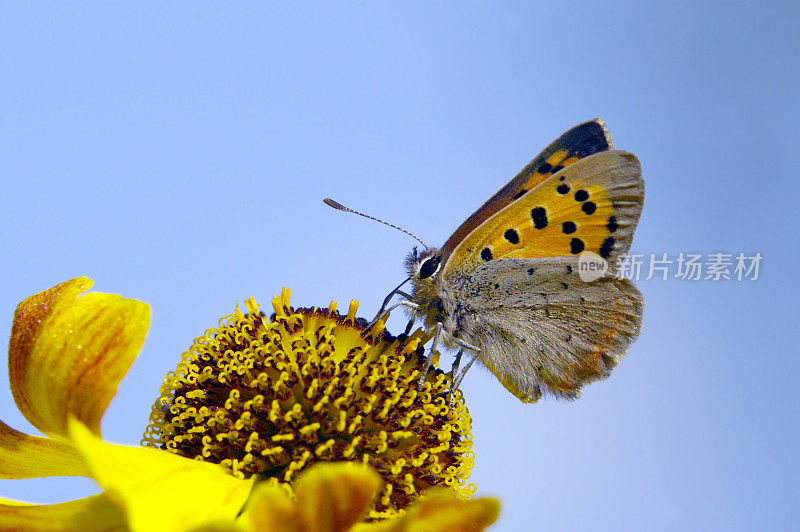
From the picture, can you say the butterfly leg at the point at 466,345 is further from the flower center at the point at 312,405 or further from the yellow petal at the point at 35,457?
the yellow petal at the point at 35,457

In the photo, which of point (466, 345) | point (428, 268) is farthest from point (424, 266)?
point (466, 345)

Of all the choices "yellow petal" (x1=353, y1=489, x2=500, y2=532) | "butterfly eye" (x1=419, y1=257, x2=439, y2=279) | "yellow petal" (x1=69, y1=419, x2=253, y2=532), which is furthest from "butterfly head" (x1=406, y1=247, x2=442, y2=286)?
"yellow petal" (x1=353, y1=489, x2=500, y2=532)

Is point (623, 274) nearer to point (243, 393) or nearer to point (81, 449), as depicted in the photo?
point (243, 393)

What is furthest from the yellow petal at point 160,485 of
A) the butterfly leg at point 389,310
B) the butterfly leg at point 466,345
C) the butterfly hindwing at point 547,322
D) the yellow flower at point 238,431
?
the butterfly hindwing at point 547,322

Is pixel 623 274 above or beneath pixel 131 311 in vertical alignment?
above

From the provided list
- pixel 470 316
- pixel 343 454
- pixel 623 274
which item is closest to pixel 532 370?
pixel 470 316
